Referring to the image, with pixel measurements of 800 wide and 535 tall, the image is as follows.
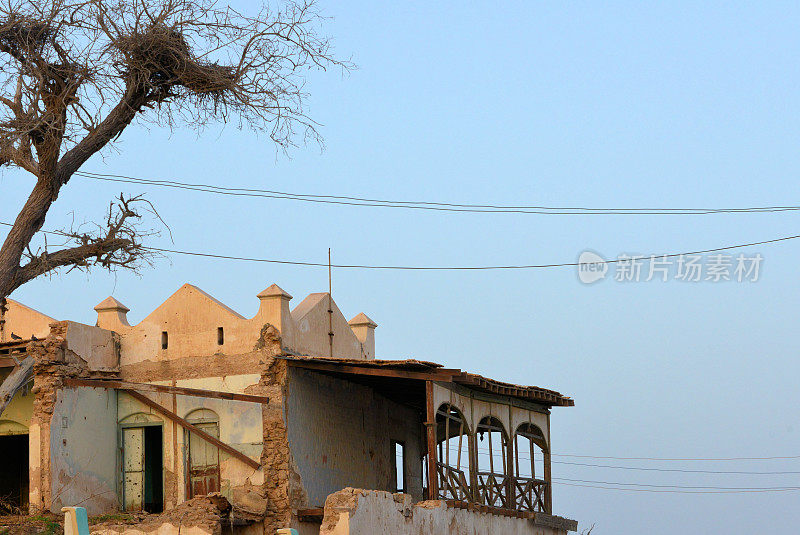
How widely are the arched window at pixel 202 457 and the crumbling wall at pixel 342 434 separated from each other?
162 centimetres

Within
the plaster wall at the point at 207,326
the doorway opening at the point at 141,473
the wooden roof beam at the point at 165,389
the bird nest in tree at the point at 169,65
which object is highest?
the bird nest in tree at the point at 169,65

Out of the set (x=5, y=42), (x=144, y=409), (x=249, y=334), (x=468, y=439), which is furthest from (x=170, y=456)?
(x=5, y=42)

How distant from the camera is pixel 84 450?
861 inches

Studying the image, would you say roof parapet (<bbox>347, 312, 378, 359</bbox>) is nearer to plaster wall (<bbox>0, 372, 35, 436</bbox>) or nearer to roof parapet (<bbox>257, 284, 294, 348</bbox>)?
roof parapet (<bbox>257, 284, 294, 348</bbox>)

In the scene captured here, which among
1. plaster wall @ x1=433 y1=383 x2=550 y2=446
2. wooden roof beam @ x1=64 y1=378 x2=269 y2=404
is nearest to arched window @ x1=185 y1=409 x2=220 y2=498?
wooden roof beam @ x1=64 y1=378 x2=269 y2=404

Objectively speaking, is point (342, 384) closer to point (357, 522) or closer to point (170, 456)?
point (170, 456)

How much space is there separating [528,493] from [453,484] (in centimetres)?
387

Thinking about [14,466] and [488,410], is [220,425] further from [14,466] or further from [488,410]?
[14,466]

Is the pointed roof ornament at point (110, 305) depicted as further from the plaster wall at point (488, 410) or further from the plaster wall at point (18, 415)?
the plaster wall at point (488, 410)

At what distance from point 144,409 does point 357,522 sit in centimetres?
703

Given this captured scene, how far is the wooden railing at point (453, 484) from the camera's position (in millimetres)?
20984

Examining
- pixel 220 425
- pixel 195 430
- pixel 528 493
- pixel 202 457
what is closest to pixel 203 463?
pixel 202 457

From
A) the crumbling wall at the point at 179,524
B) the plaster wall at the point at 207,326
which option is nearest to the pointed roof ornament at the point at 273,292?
the plaster wall at the point at 207,326

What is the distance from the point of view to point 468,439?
72.4 feet
